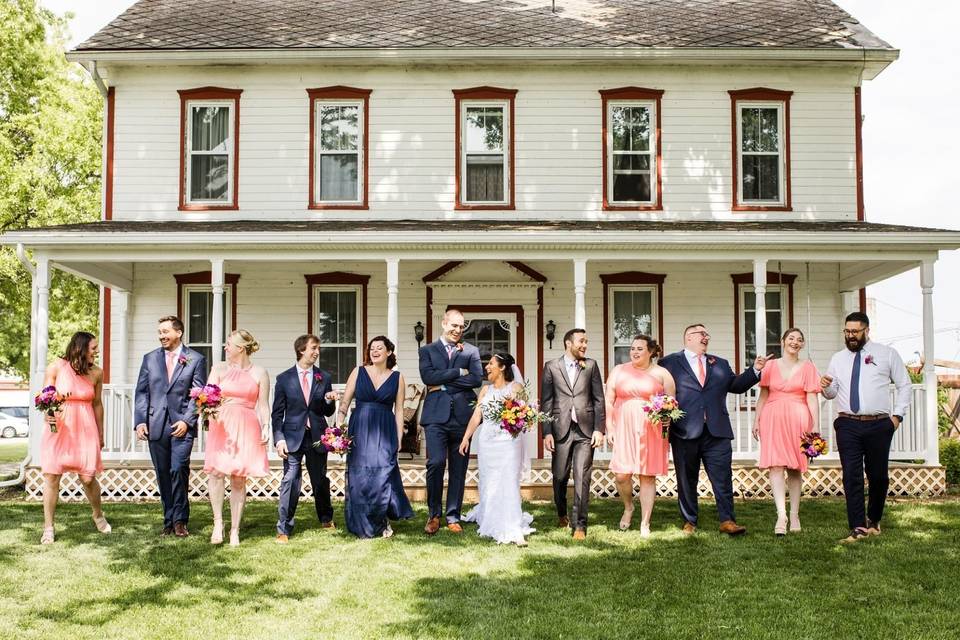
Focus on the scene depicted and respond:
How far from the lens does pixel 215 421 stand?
8.29 meters

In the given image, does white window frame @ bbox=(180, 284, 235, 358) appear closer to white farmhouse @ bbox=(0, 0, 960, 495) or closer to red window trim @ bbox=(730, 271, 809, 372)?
white farmhouse @ bbox=(0, 0, 960, 495)

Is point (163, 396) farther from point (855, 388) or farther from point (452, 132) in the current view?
point (452, 132)

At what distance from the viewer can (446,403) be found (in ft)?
28.5

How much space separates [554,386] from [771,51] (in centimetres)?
829

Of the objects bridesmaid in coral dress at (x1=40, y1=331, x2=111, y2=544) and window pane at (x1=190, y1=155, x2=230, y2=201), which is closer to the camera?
bridesmaid in coral dress at (x1=40, y1=331, x2=111, y2=544)

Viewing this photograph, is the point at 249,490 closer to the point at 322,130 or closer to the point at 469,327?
the point at 469,327

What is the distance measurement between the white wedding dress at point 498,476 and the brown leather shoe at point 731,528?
193 cm

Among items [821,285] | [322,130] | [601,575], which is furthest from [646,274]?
[601,575]

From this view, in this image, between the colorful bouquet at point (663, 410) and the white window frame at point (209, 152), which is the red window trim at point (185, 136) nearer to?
the white window frame at point (209, 152)

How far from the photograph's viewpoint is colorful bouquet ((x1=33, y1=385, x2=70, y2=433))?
27.0 ft

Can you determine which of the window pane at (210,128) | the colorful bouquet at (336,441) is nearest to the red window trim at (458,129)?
the window pane at (210,128)

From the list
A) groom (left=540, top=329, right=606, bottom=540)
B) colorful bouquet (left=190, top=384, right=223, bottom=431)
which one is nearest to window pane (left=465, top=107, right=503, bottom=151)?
groom (left=540, top=329, right=606, bottom=540)

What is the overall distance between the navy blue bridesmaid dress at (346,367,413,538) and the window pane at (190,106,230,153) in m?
7.52

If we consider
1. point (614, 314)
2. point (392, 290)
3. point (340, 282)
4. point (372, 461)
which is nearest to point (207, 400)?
point (372, 461)
